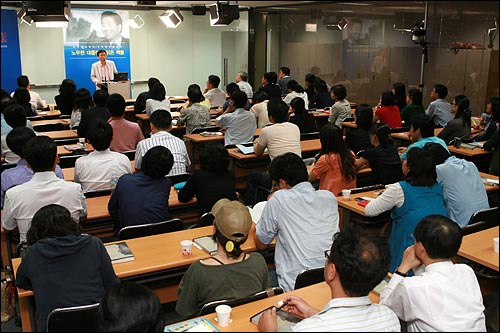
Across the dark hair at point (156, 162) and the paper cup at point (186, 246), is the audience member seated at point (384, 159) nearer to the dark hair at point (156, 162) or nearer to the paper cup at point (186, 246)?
the dark hair at point (156, 162)

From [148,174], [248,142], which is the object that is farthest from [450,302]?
[248,142]

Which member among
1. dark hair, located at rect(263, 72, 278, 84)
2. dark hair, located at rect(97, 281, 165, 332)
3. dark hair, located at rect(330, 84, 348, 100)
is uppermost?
dark hair, located at rect(263, 72, 278, 84)

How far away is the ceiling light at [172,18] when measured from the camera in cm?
1199

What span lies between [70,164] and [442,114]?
19.2 ft

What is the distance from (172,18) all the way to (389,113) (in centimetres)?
624

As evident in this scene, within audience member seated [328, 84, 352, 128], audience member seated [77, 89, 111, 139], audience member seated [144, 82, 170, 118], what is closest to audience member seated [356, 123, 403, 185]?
audience member seated [77, 89, 111, 139]

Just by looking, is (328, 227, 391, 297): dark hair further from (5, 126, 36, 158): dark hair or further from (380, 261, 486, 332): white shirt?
(5, 126, 36, 158): dark hair

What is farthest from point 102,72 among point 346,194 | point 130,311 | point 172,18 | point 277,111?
point 130,311

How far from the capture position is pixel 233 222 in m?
2.68

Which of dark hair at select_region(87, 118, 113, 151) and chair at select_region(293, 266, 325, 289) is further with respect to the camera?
dark hair at select_region(87, 118, 113, 151)

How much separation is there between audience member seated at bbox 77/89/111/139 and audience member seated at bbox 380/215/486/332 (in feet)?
16.3

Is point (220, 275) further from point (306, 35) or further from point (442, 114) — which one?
point (306, 35)

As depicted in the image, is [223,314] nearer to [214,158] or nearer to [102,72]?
[214,158]

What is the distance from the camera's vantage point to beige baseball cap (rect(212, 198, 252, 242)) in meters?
2.67
